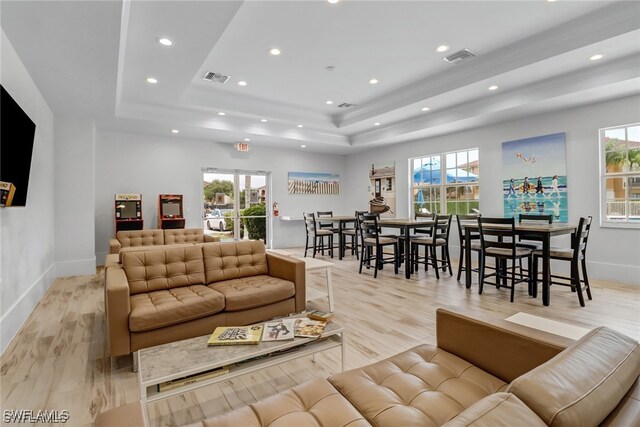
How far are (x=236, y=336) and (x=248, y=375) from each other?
591 millimetres

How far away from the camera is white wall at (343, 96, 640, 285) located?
459cm

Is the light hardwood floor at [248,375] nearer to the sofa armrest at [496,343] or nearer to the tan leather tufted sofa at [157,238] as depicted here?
the tan leather tufted sofa at [157,238]

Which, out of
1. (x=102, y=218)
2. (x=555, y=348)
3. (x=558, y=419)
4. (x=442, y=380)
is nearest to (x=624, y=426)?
(x=558, y=419)

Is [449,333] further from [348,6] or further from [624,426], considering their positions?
[348,6]

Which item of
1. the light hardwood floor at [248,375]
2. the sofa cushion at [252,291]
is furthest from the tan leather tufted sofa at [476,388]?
the sofa cushion at [252,291]

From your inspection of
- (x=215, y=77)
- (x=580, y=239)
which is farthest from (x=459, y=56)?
(x=215, y=77)

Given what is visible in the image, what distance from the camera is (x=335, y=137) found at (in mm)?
7941

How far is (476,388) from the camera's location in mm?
1312

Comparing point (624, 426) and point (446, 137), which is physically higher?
point (446, 137)

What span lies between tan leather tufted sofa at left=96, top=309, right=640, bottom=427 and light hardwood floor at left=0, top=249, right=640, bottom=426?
92 cm

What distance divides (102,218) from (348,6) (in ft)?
19.5

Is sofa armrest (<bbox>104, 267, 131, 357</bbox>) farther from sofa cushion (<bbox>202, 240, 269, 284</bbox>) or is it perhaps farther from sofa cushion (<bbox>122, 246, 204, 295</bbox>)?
sofa cushion (<bbox>202, 240, 269, 284</bbox>)

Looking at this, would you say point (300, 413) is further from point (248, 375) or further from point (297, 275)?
point (297, 275)

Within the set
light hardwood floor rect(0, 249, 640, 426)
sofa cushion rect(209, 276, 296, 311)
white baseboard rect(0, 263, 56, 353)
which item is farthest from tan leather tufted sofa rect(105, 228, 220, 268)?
sofa cushion rect(209, 276, 296, 311)
